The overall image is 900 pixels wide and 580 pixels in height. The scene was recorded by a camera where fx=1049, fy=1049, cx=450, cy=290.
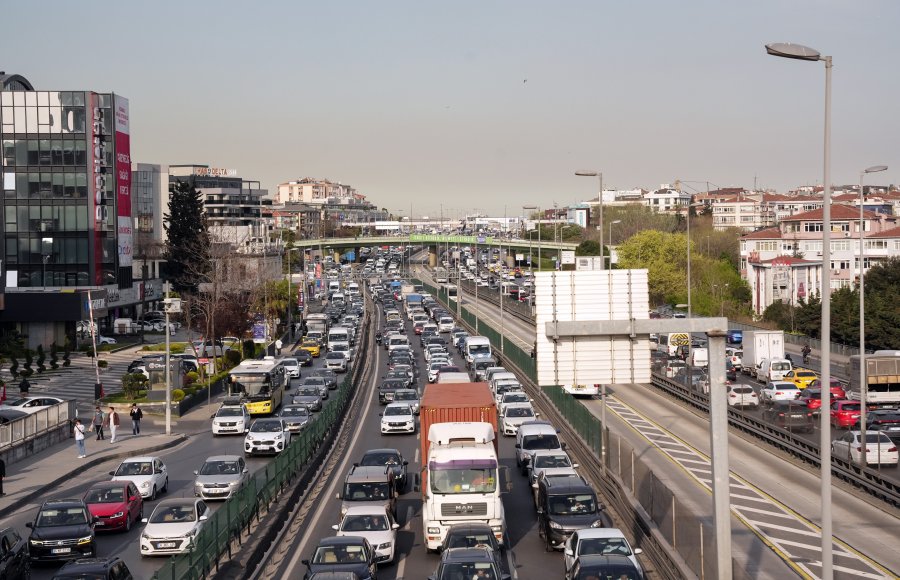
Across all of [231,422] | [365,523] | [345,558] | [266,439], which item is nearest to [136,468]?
[266,439]

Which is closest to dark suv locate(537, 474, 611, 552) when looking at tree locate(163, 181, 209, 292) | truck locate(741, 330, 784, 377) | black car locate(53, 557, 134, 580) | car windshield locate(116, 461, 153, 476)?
black car locate(53, 557, 134, 580)

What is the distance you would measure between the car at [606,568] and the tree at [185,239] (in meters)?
81.6

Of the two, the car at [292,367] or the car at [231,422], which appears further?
the car at [292,367]

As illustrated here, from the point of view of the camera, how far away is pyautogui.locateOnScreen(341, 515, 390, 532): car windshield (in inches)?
868

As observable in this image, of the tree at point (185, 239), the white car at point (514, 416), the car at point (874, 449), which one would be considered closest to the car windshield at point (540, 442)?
the white car at point (514, 416)

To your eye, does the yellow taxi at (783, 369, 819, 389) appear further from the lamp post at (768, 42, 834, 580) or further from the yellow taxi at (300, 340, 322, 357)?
the lamp post at (768, 42, 834, 580)

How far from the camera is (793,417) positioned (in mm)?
40344

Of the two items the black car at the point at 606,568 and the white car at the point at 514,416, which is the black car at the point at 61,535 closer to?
the black car at the point at 606,568

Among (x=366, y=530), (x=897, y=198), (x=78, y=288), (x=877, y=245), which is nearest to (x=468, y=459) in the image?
(x=366, y=530)

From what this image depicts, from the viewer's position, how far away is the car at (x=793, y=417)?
132 feet

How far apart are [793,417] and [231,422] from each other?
22.1 m

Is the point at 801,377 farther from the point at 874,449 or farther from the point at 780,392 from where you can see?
the point at 874,449

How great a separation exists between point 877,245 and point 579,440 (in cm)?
7438

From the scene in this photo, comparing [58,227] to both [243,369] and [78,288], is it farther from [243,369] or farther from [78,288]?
[243,369]
